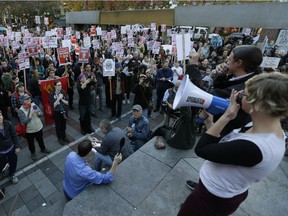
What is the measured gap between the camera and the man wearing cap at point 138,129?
4.86 meters

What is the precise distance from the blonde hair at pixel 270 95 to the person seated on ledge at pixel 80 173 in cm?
249

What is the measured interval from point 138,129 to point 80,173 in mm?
2054

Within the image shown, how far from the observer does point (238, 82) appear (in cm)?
195

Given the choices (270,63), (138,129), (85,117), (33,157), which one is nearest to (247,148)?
(138,129)

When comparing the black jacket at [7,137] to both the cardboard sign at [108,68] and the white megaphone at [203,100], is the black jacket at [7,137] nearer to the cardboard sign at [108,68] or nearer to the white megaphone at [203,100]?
the cardboard sign at [108,68]

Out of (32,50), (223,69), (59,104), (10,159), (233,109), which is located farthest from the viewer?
(32,50)

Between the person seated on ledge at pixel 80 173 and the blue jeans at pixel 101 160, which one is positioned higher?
the person seated on ledge at pixel 80 173

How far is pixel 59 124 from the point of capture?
6.10 m

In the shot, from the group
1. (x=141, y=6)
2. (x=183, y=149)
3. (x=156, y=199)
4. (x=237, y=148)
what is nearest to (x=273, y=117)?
(x=237, y=148)

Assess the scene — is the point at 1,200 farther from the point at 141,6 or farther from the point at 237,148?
the point at 141,6

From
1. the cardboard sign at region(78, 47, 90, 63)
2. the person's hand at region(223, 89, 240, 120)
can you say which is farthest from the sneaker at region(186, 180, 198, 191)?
the cardboard sign at region(78, 47, 90, 63)

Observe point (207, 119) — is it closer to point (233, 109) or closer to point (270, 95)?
point (233, 109)

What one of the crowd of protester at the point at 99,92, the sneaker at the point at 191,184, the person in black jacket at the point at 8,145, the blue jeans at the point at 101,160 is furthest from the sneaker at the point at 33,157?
the sneaker at the point at 191,184

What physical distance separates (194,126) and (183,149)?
1.74 ft
